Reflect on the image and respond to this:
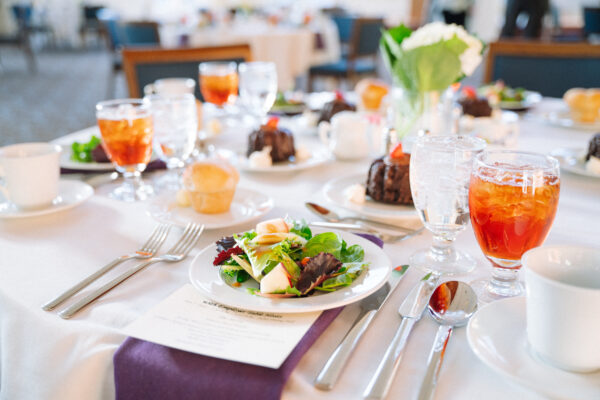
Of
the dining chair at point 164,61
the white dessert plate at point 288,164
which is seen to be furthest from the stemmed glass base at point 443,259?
the dining chair at point 164,61

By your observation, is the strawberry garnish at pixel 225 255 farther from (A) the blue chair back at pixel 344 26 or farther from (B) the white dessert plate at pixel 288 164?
(A) the blue chair back at pixel 344 26

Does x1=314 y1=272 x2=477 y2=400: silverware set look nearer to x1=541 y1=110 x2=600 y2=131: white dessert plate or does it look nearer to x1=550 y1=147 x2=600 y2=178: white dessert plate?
x1=550 y1=147 x2=600 y2=178: white dessert plate

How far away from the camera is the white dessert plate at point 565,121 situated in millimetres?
1694

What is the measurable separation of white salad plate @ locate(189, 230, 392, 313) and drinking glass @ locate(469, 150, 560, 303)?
0.52 feet

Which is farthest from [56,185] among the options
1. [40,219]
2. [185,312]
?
[185,312]

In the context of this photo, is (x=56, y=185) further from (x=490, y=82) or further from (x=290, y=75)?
(x=290, y=75)

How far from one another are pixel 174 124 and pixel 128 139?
127 mm

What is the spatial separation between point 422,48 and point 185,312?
3.20ft

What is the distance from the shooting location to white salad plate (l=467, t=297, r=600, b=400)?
50cm

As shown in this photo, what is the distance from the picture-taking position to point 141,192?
1.20 metres

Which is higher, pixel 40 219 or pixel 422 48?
pixel 422 48

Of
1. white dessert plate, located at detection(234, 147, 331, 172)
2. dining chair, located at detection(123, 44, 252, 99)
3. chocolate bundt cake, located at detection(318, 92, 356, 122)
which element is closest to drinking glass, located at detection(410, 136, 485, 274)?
white dessert plate, located at detection(234, 147, 331, 172)

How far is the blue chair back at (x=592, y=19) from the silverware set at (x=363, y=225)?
8.02 meters

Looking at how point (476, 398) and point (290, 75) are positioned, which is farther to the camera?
point (290, 75)
